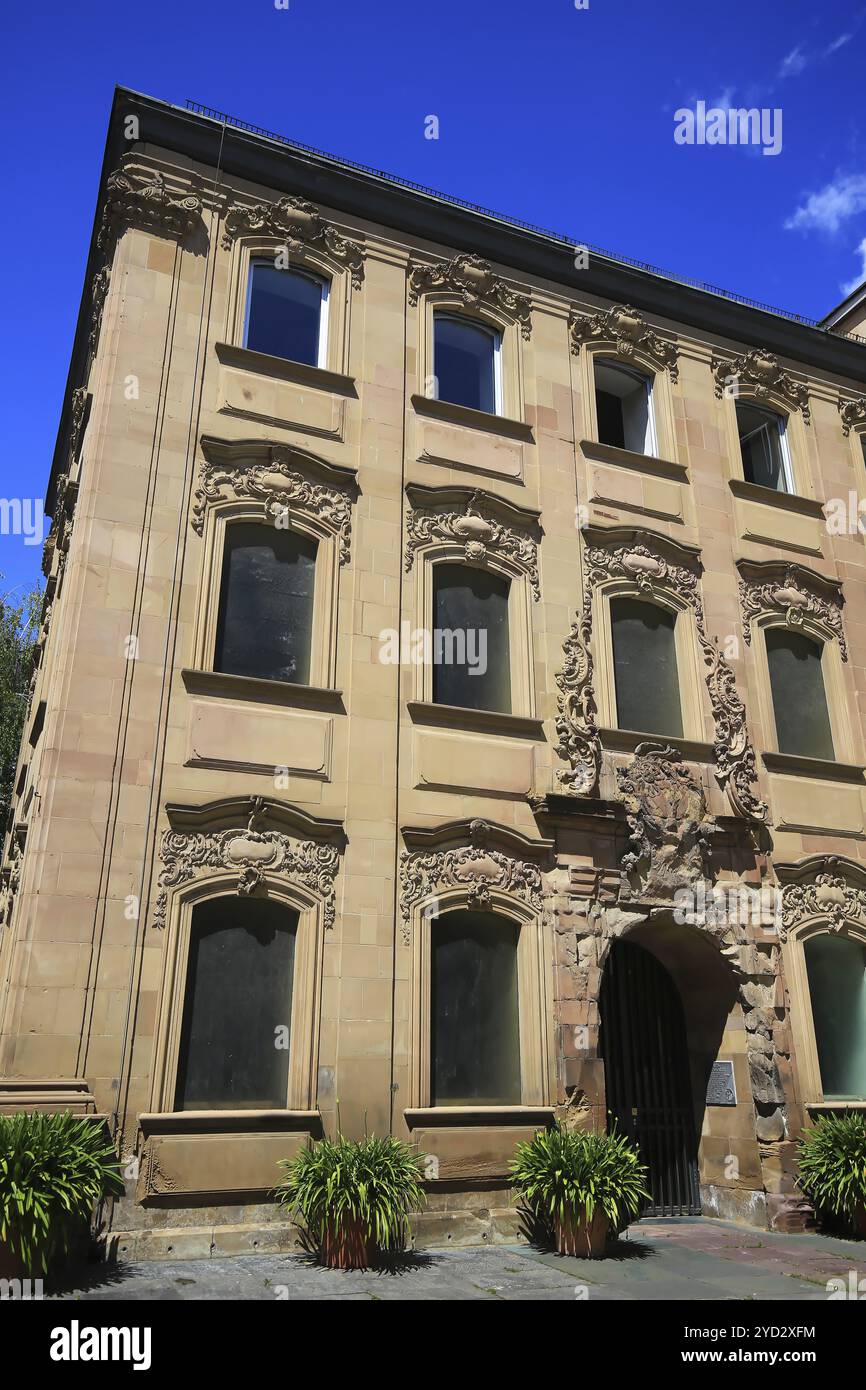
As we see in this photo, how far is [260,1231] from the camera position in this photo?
35.6 feet

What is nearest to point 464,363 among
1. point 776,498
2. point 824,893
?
point 776,498

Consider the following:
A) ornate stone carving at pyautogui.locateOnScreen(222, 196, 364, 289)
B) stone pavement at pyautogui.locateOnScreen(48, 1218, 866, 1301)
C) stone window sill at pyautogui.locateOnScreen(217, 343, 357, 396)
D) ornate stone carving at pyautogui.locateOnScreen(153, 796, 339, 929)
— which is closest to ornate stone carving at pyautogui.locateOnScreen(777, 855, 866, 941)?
stone pavement at pyautogui.locateOnScreen(48, 1218, 866, 1301)

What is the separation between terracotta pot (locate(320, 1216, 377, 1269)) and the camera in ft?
33.3

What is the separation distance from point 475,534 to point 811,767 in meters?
6.44

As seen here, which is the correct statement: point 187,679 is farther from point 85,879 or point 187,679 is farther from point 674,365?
point 674,365

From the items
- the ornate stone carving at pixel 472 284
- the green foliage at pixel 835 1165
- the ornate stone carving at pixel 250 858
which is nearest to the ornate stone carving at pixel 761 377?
the ornate stone carving at pixel 472 284

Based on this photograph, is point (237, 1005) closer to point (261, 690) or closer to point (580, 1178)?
point (261, 690)

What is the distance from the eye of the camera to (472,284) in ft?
56.2

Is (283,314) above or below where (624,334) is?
below

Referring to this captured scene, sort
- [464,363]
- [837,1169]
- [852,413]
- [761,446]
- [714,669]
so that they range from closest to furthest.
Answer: [837,1169] < [714,669] < [464,363] < [761,446] < [852,413]

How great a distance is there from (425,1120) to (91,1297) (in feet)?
14.6

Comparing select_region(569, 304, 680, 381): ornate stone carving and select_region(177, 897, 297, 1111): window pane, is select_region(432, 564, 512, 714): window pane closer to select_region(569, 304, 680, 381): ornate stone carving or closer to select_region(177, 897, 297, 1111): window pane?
select_region(177, 897, 297, 1111): window pane

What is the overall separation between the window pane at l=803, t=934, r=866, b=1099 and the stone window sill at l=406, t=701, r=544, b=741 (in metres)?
5.34

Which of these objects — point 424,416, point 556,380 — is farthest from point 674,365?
point 424,416
